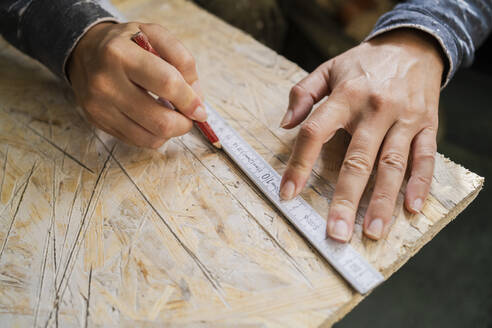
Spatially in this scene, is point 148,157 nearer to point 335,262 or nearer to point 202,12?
point 335,262

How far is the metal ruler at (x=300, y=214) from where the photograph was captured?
29.0 inches

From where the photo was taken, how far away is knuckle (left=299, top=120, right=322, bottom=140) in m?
0.88

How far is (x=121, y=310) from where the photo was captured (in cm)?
72

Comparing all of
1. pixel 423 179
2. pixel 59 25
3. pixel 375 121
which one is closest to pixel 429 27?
pixel 375 121

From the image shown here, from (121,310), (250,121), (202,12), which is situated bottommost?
(121,310)

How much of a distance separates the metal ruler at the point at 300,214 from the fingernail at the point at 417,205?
7.4 inches

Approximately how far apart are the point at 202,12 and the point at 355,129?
0.94 metres

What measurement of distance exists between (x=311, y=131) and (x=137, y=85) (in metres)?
0.46

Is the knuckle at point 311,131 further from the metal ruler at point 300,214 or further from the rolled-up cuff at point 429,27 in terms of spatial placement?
the rolled-up cuff at point 429,27

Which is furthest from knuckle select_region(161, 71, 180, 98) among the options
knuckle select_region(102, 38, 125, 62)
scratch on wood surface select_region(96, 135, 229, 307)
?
scratch on wood surface select_region(96, 135, 229, 307)

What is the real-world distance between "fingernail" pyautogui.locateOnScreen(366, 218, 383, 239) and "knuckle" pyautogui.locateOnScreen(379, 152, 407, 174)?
148 millimetres

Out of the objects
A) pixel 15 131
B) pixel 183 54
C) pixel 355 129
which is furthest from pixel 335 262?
pixel 15 131

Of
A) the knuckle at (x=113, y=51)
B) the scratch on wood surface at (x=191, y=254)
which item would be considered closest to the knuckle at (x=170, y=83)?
the knuckle at (x=113, y=51)

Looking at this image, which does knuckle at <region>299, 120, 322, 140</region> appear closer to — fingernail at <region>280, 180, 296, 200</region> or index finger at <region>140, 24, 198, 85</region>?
fingernail at <region>280, 180, 296, 200</region>
